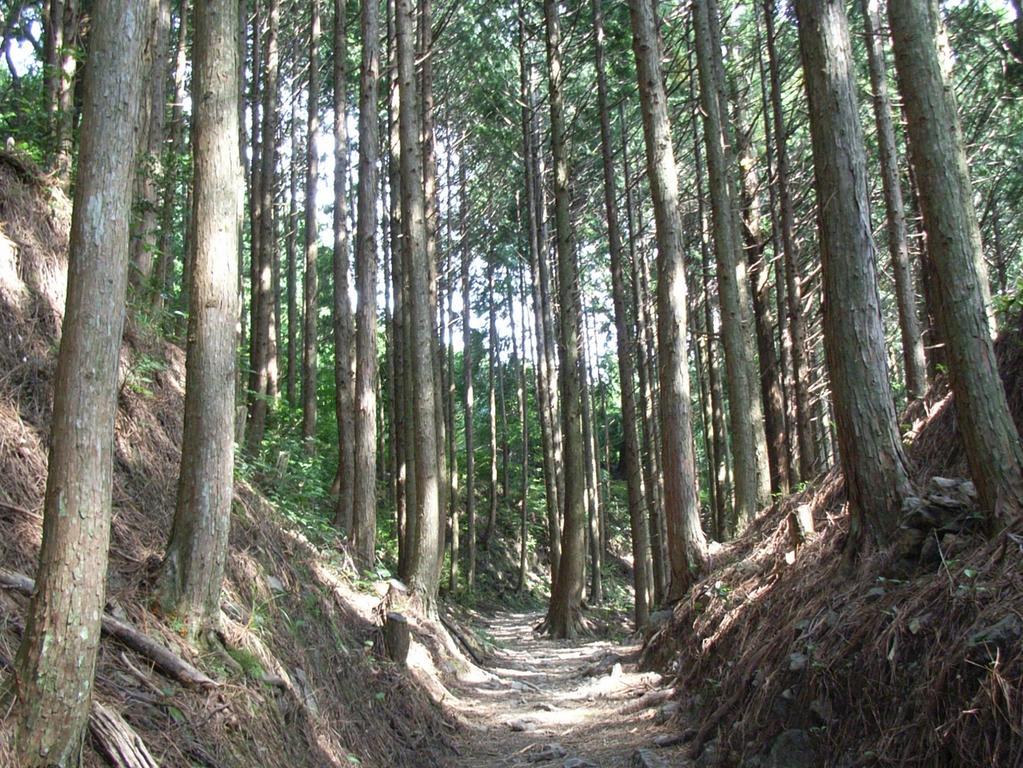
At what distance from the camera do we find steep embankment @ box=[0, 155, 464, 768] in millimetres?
4488

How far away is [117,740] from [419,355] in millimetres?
8164

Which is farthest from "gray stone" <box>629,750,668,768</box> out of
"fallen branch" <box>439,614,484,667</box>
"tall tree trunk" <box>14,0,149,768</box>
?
"fallen branch" <box>439,614,484,667</box>

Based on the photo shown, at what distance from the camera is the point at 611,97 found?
2022 cm

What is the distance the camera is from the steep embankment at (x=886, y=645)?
3787 mm

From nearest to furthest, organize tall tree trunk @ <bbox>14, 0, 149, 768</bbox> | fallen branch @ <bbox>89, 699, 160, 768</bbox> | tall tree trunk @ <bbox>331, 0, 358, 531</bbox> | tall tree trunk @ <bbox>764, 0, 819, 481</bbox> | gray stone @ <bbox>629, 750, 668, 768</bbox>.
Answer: tall tree trunk @ <bbox>14, 0, 149, 768</bbox> < fallen branch @ <bbox>89, 699, 160, 768</bbox> < gray stone @ <bbox>629, 750, 668, 768</bbox> < tall tree trunk @ <bbox>764, 0, 819, 481</bbox> < tall tree trunk @ <bbox>331, 0, 358, 531</bbox>

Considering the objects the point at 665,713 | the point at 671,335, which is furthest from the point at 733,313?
the point at 665,713

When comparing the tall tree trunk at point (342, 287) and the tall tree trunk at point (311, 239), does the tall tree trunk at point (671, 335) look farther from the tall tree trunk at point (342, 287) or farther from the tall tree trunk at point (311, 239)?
the tall tree trunk at point (311, 239)

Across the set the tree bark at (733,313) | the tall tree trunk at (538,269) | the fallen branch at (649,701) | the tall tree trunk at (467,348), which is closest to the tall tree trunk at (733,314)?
the tree bark at (733,313)

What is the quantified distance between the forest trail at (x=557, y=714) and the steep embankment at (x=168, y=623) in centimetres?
51

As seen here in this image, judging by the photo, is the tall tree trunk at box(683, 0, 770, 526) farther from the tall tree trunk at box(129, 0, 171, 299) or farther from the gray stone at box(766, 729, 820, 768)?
the tall tree trunk at box(129, 0, 171, 299)

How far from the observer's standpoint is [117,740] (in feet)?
12.3

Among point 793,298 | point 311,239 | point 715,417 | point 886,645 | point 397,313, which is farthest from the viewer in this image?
point 715,417

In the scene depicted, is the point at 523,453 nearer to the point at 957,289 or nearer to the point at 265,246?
the point at 265,246

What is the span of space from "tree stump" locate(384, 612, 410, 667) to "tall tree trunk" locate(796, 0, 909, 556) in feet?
15.0
